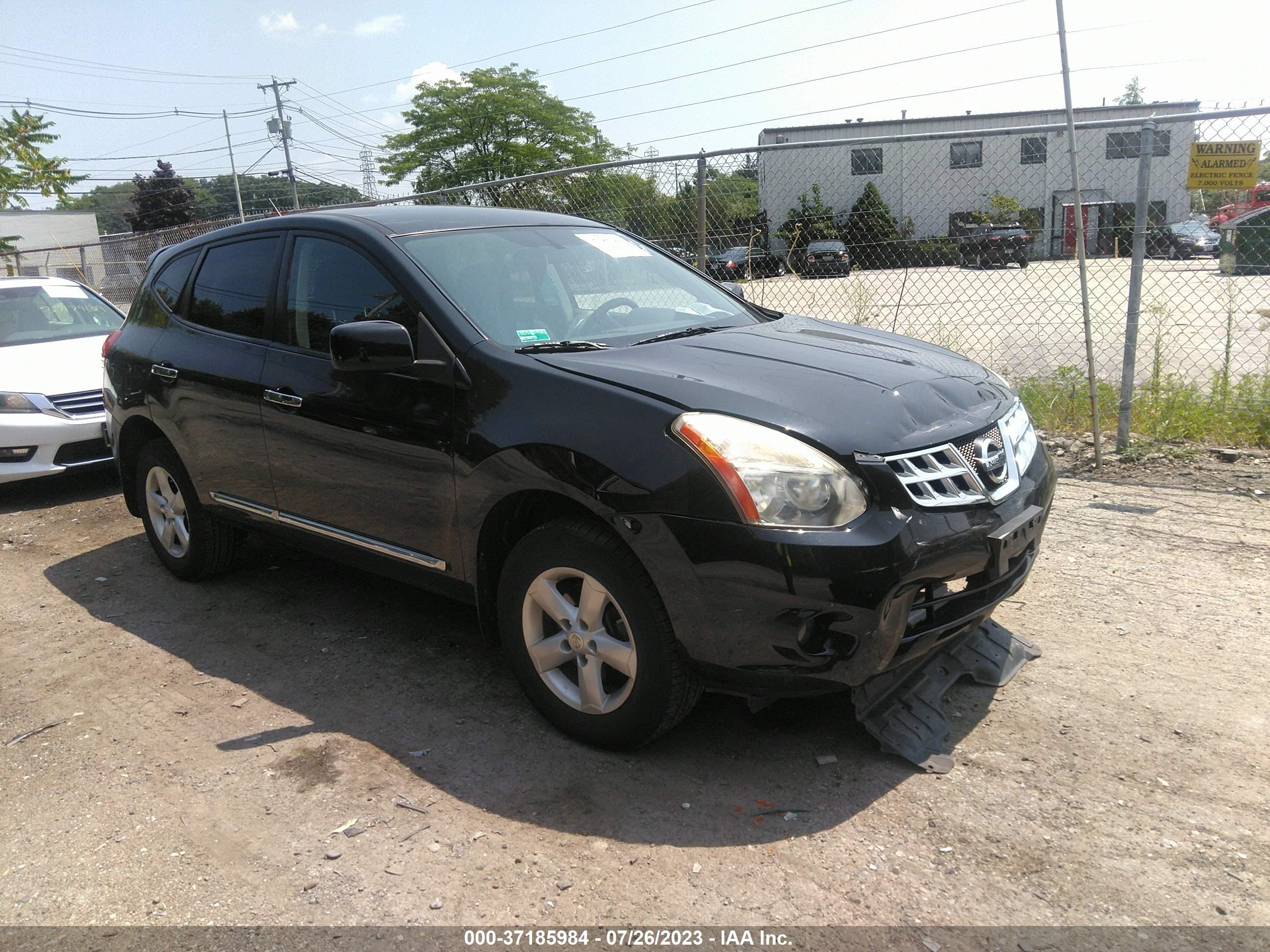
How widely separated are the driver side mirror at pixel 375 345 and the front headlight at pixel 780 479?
3.79ft

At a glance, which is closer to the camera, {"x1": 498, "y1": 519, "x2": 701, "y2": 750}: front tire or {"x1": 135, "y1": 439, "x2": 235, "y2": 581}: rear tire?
{"x1": 498, "y1": 519, "x2": 701, "y2": 750}: front tire

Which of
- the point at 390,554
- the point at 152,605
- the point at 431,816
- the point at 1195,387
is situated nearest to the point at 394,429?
the point at 390,554

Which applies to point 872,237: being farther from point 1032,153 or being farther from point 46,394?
point 46,394

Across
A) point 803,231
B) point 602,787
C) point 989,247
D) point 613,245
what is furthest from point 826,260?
point 602,787

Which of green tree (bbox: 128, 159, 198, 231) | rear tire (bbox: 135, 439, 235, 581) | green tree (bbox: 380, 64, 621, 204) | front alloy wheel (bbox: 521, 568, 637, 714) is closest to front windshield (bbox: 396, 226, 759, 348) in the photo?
front alloy wheel (bbox: 521, 568, 637, 714)

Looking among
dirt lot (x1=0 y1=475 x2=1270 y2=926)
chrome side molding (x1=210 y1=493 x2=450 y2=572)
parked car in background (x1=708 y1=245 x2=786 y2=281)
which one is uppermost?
parked car in background (x1=708 y1=245 x2=786 y2=281)

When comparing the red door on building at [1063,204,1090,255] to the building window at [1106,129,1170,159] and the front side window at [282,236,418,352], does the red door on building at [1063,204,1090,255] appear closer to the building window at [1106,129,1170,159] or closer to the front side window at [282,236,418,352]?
the building window at [1106,129,1170,159]

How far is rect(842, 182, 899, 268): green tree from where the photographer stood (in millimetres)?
7086

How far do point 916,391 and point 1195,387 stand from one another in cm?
471

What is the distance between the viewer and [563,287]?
12.6 feet

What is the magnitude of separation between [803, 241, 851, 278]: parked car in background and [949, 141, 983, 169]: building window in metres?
1.88

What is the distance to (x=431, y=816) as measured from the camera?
2.82 metres

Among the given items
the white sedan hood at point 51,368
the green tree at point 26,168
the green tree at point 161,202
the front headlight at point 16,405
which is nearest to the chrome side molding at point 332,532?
the front headlight at point 16,405

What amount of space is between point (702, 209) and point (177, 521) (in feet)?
14.4
